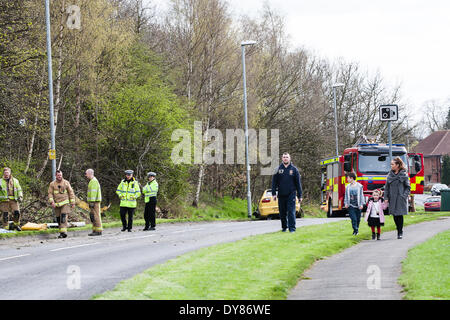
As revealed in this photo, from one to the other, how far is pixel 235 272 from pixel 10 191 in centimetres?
1248

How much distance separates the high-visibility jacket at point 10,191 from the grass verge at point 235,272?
8421mm

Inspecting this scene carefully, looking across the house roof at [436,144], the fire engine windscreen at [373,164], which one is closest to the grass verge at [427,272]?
the fire engine windscreen at [373,164]

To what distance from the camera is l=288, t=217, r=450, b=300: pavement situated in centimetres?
910

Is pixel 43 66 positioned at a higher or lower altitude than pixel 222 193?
higher

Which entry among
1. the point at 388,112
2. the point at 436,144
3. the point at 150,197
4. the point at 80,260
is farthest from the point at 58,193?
the point at 436,144

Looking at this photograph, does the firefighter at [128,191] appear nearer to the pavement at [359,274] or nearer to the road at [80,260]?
the road at [80,260]

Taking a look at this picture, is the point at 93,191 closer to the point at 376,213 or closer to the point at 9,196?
the point at 9,196

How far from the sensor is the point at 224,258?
1270 cm

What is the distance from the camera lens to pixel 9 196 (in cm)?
2145

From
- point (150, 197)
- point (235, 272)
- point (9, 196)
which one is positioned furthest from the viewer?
point (150, 197)

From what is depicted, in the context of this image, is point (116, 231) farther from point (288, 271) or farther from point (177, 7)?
point (177, 7)
